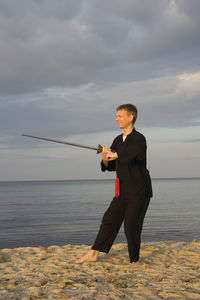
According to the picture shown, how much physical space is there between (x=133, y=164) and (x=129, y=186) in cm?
33

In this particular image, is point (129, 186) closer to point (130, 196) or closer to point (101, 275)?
point (130, 196)

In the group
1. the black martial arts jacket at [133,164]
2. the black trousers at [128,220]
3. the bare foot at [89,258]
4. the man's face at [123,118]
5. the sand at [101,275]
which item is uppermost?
the man's face at [123,118]

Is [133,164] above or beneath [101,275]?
above

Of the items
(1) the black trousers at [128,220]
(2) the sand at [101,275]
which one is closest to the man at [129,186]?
(1) the black trousers at [128,220]

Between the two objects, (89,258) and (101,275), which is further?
(89,258)

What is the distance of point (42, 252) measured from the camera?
6359 mm

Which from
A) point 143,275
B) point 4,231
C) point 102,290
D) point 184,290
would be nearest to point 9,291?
point 102,290

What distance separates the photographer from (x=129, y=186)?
5.16m

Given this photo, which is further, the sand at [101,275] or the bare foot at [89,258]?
the bare foot at [89,258]

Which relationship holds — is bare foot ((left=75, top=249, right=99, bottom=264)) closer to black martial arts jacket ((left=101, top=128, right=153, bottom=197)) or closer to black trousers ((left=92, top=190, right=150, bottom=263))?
black trousers ((left=92, top=190, right=150, bottom=263))

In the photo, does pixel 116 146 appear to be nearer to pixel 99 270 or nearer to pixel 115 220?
pixel 115 220

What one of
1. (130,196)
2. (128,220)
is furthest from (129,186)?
(128,220)

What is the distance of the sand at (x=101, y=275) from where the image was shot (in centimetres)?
392

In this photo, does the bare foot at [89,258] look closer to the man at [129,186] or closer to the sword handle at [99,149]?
the man at [129,186]
